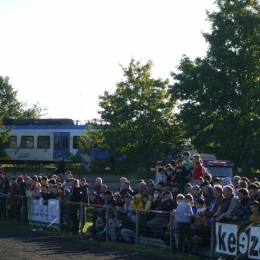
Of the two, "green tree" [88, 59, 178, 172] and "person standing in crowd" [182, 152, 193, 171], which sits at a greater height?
"green tree" [88, 59, 178, 172]

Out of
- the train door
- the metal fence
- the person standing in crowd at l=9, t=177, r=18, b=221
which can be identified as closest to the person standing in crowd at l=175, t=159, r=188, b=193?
the metal fence

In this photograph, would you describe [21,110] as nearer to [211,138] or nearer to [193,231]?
[211,138]

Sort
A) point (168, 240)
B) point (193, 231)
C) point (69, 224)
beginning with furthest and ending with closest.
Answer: point (69, 224) < point (168, 240) < point (193, 231)

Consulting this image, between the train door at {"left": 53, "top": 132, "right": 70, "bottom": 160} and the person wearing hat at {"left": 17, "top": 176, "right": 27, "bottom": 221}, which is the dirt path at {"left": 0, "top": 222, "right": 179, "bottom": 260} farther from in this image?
the train door at {"left": 53, "top": 132, "right": 70, "bottom": 160}

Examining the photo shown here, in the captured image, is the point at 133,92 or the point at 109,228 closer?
the point at 109,228

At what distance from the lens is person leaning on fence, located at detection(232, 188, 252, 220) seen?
1265cm

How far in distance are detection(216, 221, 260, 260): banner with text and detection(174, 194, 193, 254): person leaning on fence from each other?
1.19m

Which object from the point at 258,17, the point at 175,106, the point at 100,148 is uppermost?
the point at 258,17

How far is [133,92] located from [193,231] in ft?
89.8

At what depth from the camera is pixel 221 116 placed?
37250 millimetres

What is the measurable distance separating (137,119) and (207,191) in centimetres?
2530

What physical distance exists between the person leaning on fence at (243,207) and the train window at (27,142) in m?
34.7

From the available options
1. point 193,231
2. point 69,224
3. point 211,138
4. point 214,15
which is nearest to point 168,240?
point 193,231

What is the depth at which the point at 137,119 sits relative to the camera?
40.6 meters
